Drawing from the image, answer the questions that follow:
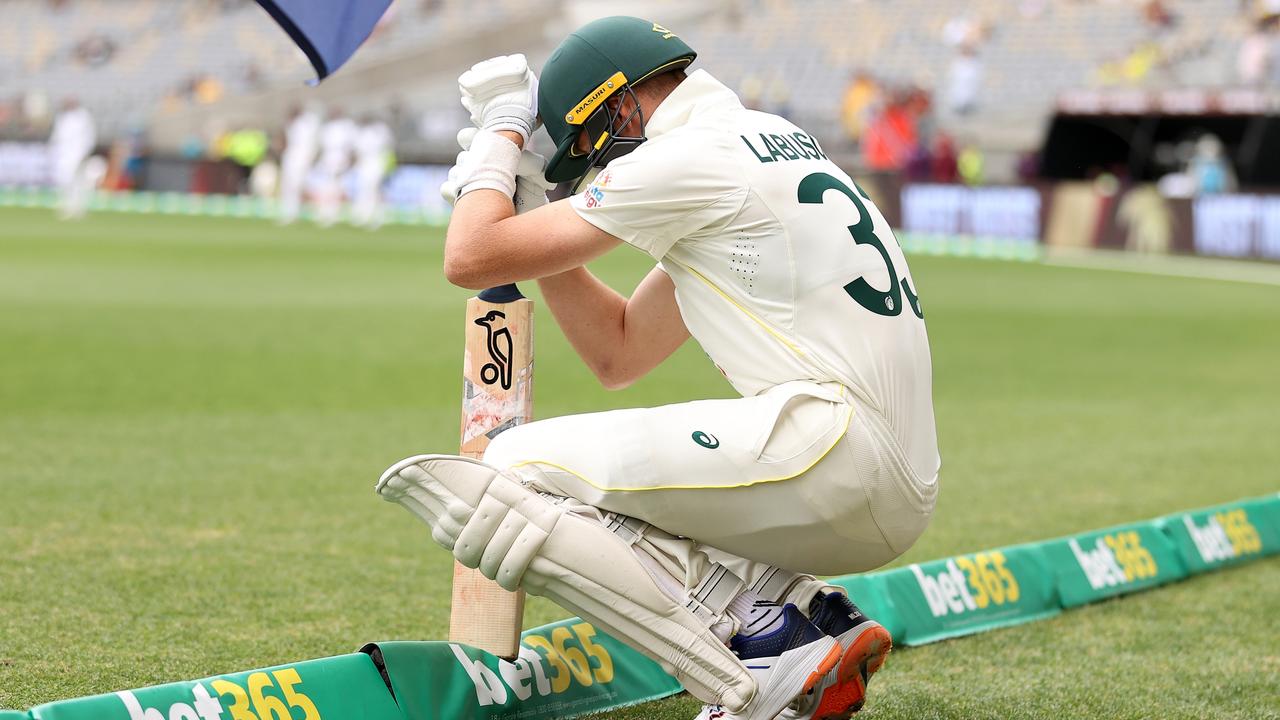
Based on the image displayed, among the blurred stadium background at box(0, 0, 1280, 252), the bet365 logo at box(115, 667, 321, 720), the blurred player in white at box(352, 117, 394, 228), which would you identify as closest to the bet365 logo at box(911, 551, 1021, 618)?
the bet365 logo at box(115, 667, 321, 720)

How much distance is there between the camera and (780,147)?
10.9 ft

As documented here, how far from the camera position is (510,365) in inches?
140

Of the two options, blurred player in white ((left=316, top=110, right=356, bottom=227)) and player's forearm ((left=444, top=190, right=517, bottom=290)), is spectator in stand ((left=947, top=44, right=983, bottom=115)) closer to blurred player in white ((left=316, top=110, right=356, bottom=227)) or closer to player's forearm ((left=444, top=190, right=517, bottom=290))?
blurred player in white ((left=316, top=110, right=356, bottom=227))

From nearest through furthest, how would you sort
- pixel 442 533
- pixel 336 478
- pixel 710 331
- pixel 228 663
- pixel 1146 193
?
pixel 442 533 < pixel 710 331 < pixel 228 663 < pixel 336 478 < pixel 1146 193

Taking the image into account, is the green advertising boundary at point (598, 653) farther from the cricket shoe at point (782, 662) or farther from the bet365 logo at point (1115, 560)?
the cricket shoe at point (782, 662)

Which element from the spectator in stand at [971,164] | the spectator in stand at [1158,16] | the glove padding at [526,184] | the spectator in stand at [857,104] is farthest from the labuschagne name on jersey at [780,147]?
the spectator in stand at [1158,16]

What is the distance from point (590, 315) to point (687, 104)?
66 centimetres

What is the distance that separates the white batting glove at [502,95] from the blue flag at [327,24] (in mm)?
811

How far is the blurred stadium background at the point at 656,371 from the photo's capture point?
4332mm

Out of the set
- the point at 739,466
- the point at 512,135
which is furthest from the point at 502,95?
the point at 739,466

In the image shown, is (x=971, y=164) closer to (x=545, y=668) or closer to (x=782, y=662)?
(x=545, y=668)

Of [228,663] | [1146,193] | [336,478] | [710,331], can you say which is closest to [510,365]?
[710,331]

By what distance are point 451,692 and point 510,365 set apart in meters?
0.77

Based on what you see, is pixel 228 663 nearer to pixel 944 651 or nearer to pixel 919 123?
pixel 944 651
